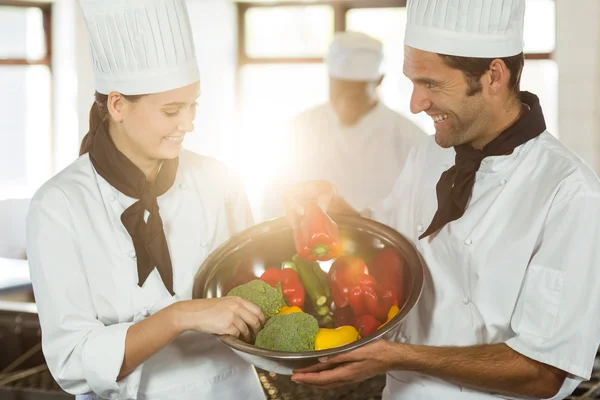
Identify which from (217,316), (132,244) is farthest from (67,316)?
(217,316)

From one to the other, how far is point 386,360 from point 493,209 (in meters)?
0.44

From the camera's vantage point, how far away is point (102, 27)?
1545mm

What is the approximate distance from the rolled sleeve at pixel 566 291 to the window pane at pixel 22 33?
5.43 m

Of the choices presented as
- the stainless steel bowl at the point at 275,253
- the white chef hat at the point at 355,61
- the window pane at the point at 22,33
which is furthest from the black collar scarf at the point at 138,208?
the window pane at the point at 22,33

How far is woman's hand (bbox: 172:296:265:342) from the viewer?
140 centimetres

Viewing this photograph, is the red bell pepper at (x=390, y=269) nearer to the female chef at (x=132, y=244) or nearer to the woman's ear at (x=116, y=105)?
the female chef at (x=132, y=244)

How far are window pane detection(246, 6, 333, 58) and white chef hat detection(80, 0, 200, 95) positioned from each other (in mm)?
4302

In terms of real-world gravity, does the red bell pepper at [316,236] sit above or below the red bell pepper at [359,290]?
above

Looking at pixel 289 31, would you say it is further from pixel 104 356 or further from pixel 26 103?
pixel 104 356

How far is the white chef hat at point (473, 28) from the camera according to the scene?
5.21ft

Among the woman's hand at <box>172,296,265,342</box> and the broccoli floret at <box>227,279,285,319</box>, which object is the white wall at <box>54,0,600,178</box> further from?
the woman's hand at <box>172,296,265,342</box>

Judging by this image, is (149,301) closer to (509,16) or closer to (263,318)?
(263,318)

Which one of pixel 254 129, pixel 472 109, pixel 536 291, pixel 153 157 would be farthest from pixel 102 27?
pixel 254 129

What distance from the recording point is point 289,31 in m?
5.83
